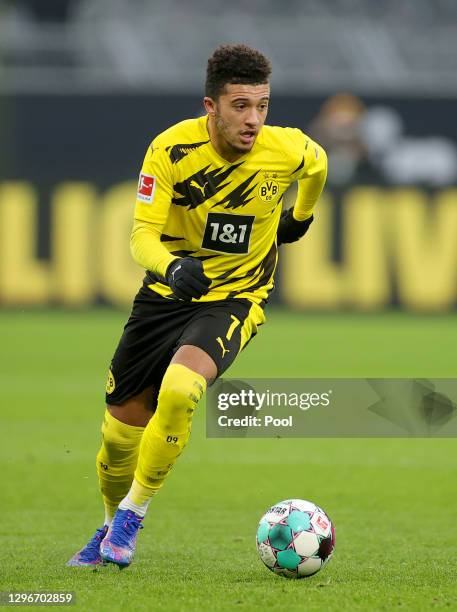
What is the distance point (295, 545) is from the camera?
5297 millimetres

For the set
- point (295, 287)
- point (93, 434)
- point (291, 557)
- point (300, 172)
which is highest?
point (300, 172)

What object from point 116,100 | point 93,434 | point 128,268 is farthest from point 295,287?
point 93,434

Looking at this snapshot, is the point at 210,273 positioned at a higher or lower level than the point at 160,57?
higher

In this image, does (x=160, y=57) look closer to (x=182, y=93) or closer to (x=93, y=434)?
(x=182, y=93)

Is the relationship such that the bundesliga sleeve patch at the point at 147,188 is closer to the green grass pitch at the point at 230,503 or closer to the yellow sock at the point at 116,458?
the yellow sock at the point at 116,458

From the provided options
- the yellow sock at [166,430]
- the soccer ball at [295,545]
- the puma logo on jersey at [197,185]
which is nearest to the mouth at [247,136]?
the puma logo on jersey at [197,185]

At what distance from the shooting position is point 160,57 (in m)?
22.6

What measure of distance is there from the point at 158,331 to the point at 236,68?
1283mm

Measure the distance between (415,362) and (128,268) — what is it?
670cm

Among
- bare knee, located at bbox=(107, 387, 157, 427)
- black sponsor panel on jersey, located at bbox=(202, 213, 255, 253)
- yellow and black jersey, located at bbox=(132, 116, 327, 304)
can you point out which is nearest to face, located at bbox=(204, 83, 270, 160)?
yellow and black jersey, located at bbox=(132, 116, 327, 304)

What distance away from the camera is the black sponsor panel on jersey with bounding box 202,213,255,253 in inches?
229

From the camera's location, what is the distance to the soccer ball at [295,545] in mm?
5301

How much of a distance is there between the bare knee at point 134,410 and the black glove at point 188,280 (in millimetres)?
→ 876

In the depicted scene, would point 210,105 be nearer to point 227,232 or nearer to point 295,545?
point 227,232
